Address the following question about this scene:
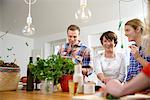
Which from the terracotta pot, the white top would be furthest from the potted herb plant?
the white top

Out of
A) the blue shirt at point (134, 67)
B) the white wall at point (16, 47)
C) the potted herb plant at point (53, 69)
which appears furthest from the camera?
the white wall at point (16, 47)

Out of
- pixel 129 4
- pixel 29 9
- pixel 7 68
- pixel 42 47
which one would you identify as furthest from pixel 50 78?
pixel 42 47

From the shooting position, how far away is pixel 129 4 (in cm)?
310

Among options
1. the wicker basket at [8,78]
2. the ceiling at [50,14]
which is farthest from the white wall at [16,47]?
the wicker basket at [8,78]

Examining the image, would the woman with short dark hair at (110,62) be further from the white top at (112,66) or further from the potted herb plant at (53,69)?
the potted herb plant at (53,69)

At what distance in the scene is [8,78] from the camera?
1372 millimetres

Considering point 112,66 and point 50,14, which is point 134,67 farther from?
point 50,14

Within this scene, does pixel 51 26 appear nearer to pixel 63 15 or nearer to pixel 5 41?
pixel 63 15

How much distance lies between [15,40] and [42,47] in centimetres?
56

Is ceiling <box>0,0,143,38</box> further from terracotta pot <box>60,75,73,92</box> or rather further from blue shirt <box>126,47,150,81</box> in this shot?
terracotta pot <box>60,75,73,92</box>

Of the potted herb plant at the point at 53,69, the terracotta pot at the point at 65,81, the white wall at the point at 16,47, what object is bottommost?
the terracotta pot at the point at 65,81

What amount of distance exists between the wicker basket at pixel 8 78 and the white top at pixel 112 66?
703mm

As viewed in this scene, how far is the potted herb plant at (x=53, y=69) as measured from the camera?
1286 millimetres

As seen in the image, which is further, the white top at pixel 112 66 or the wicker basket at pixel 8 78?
the white top at pixel 112 66
